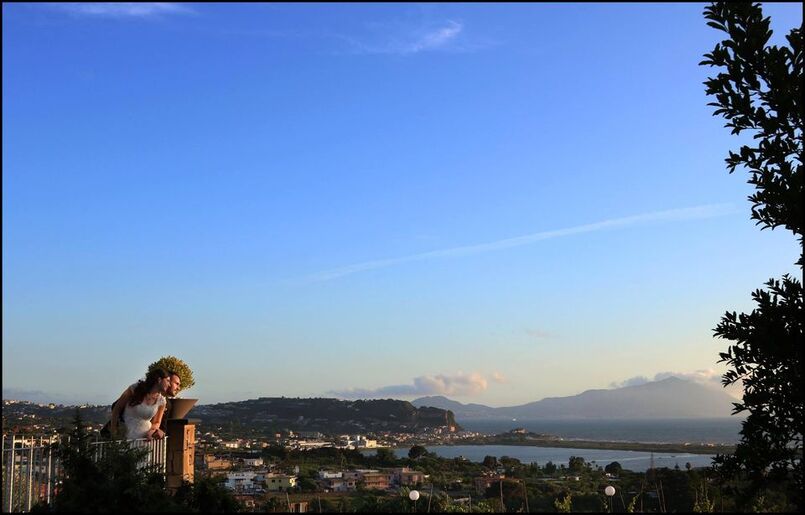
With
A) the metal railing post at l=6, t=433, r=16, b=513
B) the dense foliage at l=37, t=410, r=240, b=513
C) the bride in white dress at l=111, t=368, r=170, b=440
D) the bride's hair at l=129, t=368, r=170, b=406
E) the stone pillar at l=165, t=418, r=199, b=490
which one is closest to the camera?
the dense foliage at l=37, t=410, r=240, b=513

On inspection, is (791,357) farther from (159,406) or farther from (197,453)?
(197,453)

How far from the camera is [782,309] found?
755 centimetres

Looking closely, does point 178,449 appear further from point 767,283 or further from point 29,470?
point 767,283

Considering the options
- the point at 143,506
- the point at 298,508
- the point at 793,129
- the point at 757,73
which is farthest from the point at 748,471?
the point at 143,506

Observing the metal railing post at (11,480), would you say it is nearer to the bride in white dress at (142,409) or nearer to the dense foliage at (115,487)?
the dense foliage at (115,487)

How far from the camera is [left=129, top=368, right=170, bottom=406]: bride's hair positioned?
35.0 feet

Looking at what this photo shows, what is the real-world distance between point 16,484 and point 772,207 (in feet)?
26.9

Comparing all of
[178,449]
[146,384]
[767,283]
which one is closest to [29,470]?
[146,384]

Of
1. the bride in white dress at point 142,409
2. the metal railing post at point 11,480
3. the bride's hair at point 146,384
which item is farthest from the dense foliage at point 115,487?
the bride's hair at point 146,384

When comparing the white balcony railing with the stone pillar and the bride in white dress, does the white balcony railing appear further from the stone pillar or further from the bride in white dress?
the stone pillar

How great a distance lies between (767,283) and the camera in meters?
7.72

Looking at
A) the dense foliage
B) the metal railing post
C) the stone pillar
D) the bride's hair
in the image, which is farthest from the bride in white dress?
the metal railing post

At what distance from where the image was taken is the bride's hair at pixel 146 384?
10.7 meters

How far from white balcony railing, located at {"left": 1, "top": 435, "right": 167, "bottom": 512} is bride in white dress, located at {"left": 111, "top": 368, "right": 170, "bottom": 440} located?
1.73 m
